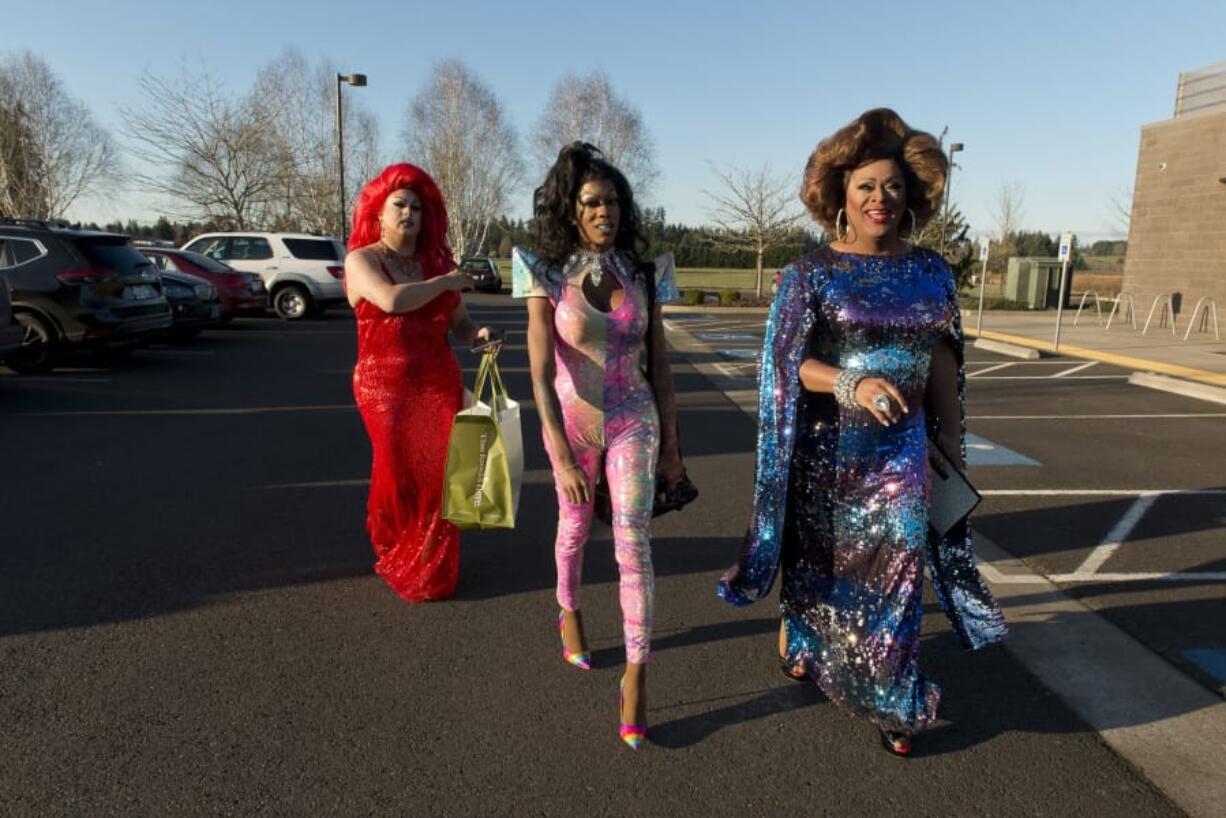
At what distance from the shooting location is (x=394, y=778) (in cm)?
251

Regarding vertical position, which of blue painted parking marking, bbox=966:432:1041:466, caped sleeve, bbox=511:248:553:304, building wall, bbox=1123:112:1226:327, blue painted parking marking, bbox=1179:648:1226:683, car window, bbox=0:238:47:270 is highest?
building wall, bbox=1123:112:1226:327

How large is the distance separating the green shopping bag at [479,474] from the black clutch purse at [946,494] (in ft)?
5.13

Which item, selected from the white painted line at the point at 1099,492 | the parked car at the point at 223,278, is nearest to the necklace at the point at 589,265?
the white painted line at the point at 1099,492

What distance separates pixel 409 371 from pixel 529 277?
3.94ft

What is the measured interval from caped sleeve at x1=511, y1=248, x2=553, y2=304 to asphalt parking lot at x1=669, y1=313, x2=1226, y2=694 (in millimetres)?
2869

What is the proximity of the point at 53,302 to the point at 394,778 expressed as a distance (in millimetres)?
10063

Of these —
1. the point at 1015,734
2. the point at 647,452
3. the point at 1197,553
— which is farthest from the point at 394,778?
the point at 1197,553

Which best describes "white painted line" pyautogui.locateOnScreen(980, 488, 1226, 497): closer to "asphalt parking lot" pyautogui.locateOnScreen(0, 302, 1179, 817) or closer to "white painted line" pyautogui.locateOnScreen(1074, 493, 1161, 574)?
"white painted line" pyautogui.locateOnScreen(1074, 493, 1161, 574)

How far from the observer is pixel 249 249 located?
18.7 metres

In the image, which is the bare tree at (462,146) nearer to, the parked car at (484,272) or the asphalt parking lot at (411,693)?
the parked car at (484,272)

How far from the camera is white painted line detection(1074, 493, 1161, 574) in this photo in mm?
4281

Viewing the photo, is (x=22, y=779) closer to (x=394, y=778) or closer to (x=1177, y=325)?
(x=394, y=778)

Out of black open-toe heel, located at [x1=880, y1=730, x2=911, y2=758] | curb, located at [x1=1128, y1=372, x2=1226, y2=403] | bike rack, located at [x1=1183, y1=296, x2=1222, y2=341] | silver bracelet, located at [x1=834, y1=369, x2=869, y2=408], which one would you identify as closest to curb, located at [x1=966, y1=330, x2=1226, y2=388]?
curb, located at [x1=1128, y1=372, x2=1226, y2=403]

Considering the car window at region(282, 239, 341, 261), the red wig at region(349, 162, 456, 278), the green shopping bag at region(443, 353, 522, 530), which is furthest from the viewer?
the car window at region(282, 239, 341, 261)
